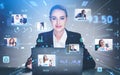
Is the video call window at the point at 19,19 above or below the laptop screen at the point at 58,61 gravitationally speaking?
above

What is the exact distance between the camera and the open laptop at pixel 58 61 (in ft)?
6.67

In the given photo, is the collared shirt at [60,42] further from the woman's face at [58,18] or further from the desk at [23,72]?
the desk at [23,72]

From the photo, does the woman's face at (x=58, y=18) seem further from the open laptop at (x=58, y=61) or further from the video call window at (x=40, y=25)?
the open laptop at (x=58, y=61)

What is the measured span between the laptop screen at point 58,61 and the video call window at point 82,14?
239 millimetres

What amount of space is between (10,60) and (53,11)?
484mm

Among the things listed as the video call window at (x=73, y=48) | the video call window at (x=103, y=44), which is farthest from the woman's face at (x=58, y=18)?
the video call window at (x=103, y=44)

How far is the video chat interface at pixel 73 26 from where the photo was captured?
2043 millimetres

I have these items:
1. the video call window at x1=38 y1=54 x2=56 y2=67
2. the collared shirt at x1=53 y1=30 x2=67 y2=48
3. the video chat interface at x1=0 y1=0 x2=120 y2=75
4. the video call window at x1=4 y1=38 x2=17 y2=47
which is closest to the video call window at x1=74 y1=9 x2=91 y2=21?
the video chat interface at x1=0 y1=0 x2=120 y2=75

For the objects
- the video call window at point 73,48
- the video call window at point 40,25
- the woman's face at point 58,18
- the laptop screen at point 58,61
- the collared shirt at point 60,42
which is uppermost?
the woman's face at point 58,18

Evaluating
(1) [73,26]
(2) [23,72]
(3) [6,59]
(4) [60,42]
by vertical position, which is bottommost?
(2) [23,72]

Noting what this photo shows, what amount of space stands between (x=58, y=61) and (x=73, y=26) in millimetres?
280

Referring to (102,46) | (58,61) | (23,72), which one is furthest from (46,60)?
(102,46)

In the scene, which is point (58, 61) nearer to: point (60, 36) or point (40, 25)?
point (60, 36)

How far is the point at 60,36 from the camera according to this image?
208 cm
